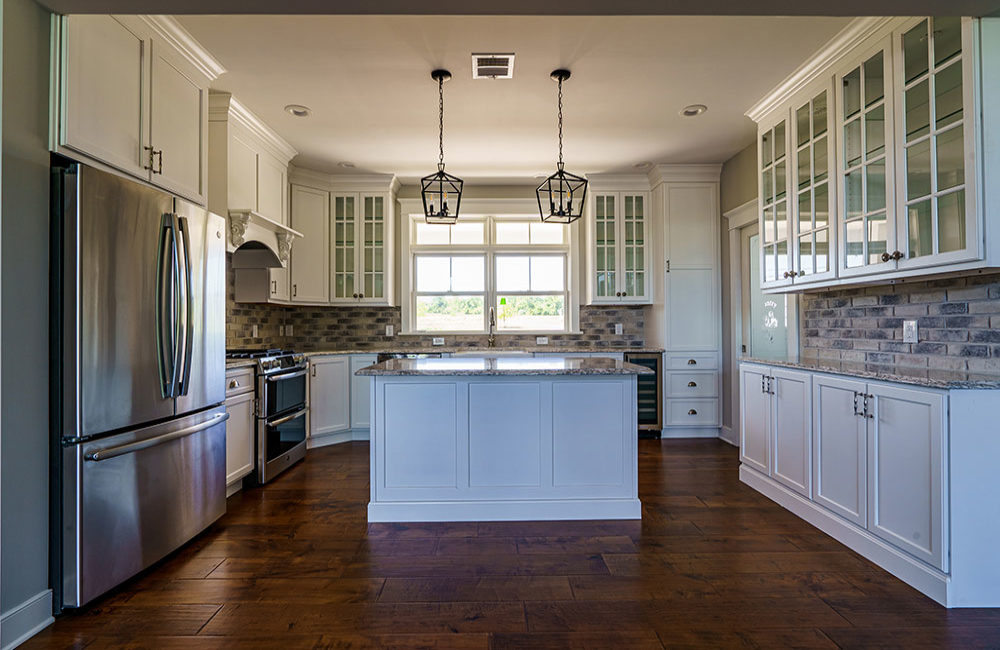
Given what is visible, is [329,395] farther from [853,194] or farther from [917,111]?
[917,111]

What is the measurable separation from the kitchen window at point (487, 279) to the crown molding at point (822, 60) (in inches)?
106

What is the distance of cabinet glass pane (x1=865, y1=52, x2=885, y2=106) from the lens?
270 cm

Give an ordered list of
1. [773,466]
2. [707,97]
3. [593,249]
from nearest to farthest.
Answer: [773,466] → [707,97] → [593,249]

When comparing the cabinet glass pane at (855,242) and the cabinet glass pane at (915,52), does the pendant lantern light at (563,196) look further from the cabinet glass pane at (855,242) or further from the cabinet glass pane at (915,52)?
the cabinet glass pane at (915,52)

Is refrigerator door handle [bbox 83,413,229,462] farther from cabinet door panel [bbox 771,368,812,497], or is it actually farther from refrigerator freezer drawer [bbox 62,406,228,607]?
cabinet door panel [bbox 771,368,812,497]

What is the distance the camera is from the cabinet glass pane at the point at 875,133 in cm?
269

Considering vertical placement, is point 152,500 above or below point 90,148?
below

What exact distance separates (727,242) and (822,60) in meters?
2.34

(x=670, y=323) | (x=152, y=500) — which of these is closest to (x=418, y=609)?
(x=152, y=500)

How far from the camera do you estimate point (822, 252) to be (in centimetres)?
316

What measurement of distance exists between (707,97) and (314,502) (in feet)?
12.5

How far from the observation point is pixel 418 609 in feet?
7.03

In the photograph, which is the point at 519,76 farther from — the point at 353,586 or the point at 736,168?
the point at 353,586

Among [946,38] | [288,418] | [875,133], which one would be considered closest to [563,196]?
[875,133]
